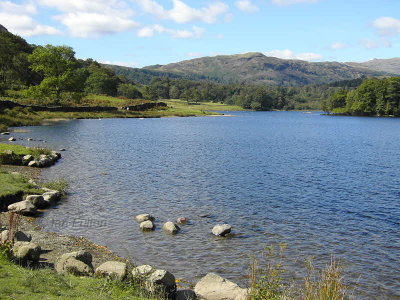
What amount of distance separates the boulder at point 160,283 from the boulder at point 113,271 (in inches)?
42.3

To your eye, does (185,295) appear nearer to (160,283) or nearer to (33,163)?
(160,283)

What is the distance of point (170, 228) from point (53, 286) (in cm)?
1253

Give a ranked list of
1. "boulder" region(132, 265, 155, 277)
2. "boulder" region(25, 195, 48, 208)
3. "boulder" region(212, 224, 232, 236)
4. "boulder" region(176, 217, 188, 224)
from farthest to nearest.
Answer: "boulder" region(25, 195, 48, 208)
"boulder" region(176, 217, 188, 224)
"boulder" region(212, 224, 232, 236)
"boulder" region(132, 265, 155, 277)

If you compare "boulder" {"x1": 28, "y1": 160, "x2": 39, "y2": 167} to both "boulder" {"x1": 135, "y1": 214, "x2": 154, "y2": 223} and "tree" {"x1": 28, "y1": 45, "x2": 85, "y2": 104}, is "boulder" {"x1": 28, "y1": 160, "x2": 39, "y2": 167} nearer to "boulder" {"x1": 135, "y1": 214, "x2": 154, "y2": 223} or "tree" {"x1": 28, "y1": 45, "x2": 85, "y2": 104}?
"boulder" {"x1": 135, "y1": 214, "x2": 154, "y2": 223}

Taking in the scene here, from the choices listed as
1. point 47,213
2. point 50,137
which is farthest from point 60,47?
point 47,213

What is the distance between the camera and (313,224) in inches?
1052

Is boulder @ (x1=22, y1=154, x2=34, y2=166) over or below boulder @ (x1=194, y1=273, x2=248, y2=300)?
over

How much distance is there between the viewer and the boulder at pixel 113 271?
48.0 ft

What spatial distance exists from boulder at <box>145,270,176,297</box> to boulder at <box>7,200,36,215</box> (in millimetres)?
14838

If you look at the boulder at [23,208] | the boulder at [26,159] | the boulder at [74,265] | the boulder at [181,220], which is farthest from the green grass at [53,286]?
the boulder at [26,159]

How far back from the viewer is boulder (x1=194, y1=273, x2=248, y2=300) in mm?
15172

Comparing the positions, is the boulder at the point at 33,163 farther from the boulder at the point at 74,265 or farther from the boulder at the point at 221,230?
the boulder at the point at 74,265

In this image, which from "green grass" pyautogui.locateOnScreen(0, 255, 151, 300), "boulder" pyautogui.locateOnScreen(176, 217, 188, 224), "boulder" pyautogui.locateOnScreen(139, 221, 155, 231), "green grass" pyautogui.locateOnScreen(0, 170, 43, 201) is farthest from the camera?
"green grass" pyautogui.locateOnScreen(0, 170, 43, 201)

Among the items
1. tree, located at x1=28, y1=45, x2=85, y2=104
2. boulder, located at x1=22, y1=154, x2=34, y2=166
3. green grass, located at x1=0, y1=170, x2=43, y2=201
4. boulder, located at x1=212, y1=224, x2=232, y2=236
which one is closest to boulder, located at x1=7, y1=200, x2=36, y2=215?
green grass, located at x1=0, y1=170, x2=43, y2=201
